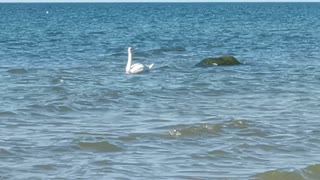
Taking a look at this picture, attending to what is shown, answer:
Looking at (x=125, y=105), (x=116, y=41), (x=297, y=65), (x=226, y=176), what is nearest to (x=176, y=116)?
(x=125, y=105)

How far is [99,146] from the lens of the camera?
11.0 m

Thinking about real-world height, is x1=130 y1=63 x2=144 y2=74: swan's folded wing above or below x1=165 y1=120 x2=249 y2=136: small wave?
above

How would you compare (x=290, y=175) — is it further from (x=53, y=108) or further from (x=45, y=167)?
(x=53, y=108)

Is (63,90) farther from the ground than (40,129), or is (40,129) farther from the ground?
(63,90)

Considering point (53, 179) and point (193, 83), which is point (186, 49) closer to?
point (193, 83)

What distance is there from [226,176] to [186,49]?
20.0 m

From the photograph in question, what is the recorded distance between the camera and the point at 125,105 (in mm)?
14844

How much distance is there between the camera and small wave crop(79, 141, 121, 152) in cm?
1084

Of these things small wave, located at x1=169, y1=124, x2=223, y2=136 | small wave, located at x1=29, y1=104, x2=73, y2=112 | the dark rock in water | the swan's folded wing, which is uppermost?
the dark rock in water

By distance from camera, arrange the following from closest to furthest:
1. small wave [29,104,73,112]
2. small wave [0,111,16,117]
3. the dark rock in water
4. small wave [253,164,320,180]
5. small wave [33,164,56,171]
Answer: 1. small wave [253,164,320,180]
2. small wave [33,164,56,171]
3. small wave [0,111,16,117]
4. small wave [29,104,73,112]
5. the dark rock in water

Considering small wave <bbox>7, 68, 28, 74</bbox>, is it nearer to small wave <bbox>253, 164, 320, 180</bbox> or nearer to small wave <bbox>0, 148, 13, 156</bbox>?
small wave <bbox>0, 148, 13, 156</bbox>

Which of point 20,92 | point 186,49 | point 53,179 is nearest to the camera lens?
point 53,179

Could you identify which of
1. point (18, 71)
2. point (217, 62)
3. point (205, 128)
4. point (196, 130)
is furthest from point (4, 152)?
point (217, 62)

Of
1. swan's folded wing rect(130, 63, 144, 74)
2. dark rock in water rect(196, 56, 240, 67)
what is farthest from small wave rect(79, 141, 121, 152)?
dark rock in water rect(196, 56, 240, 67)
